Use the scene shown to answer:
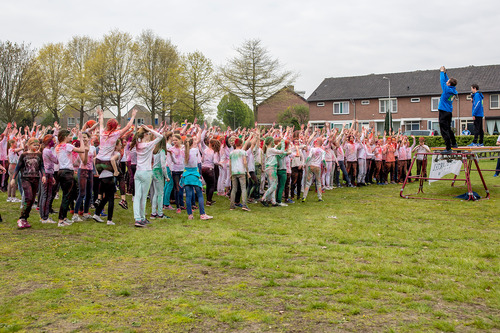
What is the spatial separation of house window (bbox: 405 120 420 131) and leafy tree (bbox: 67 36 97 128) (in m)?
38.9

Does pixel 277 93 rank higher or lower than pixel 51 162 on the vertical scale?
higher

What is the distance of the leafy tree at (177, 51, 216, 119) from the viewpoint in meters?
47.0

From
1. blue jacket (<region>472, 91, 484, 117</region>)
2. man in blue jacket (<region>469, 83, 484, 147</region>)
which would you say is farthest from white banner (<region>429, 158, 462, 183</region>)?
blue jacket (<region>472, 91, 484, 117</region>)

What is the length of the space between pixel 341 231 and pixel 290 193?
5.78 metres

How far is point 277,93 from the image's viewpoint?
4691 centimetres

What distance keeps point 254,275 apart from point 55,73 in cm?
5117

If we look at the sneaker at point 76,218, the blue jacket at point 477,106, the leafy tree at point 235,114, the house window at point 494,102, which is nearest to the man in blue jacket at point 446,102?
the blue jacket at point 477,106

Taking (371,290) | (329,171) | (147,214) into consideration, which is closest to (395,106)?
(329,171)

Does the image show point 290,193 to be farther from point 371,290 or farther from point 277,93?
point 277,93

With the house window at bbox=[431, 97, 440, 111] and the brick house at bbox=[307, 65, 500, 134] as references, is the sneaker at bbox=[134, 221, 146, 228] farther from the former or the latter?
the house window at bbox=[431, 97, 440, 111]

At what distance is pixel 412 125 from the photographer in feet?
184

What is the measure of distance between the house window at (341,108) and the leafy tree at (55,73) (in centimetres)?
3534

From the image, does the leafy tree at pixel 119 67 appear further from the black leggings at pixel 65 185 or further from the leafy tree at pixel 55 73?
the black leggings at pixel 65 185

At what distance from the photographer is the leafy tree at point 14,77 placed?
40.0 meters
